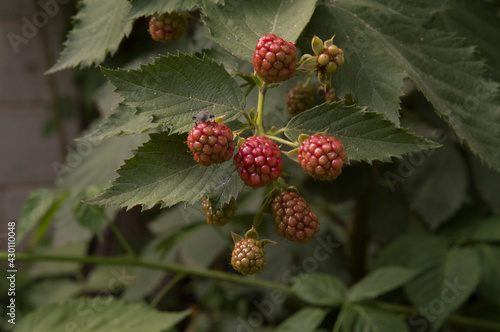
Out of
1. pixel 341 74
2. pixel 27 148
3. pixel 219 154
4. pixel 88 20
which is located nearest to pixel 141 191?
pixel 219 154

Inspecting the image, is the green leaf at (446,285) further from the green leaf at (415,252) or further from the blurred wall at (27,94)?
the blurred wall at (27,94)

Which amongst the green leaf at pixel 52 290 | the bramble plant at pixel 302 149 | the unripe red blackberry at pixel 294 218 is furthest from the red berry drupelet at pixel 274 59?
the green leaf at pixel 52 290

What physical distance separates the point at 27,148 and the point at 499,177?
7.17 feet

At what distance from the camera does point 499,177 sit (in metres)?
1.10

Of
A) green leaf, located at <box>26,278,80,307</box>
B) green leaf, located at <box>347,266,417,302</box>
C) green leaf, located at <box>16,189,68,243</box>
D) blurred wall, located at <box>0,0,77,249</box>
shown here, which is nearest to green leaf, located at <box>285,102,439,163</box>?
green leaf, located at <box>347,266,417,302</box>

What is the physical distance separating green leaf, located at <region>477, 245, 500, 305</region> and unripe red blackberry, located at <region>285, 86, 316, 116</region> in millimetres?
643

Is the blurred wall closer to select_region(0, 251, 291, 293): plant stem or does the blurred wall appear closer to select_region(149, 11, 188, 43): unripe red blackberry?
select_region(0, 251, 291, 293): plant stem

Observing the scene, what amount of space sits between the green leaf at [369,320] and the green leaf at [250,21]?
61cm

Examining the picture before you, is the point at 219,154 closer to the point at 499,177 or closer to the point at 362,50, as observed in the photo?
the point at 362,50

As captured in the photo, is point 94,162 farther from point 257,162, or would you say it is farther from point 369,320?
point 257,162

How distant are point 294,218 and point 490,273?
0.74m

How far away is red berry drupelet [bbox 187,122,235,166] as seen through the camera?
0.45 meters

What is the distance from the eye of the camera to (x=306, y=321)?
990 mm

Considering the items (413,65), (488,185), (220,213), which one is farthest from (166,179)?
(488,185)
